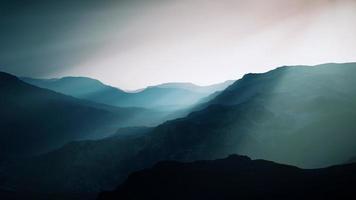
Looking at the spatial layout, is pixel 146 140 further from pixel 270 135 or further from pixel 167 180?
pixel 167 180

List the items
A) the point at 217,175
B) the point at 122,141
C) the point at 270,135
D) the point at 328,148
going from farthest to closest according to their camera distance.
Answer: the point at 122,141, the point at 270,135, the point at 328,148, the point at 217,175

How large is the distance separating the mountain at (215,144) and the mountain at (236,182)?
2896 inches

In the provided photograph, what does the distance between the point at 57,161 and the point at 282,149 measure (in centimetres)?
9681

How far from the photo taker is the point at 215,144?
17288 centimetres

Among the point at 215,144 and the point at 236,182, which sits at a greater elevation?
the point at 215,144

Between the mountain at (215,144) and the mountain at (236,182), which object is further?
the mountain at (215,144)

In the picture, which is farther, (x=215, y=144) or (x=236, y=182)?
(x=215, y=144)

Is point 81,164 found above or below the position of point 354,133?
below

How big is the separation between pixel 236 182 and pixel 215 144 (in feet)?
317

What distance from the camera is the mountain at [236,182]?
2589 inches

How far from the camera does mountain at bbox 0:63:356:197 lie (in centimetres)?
15900

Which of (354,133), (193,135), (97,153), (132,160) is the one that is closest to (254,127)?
(193,135)

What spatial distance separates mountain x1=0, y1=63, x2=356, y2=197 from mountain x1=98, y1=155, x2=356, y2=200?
73550 millimetres

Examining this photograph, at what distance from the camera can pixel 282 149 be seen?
161125 millimetres
